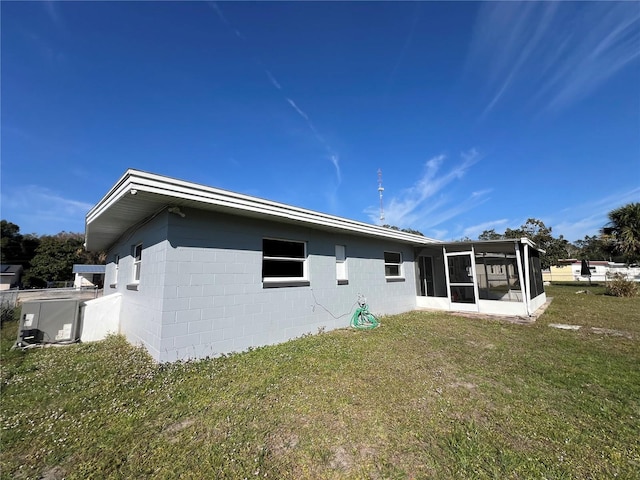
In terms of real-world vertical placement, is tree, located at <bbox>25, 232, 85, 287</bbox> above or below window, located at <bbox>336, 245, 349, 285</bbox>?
above

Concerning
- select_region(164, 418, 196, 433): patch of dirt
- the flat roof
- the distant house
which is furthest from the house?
the distant house

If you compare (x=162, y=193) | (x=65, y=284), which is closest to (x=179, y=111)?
(x=162, y=193)

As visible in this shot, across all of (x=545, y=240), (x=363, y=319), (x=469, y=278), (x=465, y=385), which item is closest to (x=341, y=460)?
(x=465, y=385)

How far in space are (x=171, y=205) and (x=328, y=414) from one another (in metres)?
4.15

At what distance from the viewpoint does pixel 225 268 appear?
525 centimetres

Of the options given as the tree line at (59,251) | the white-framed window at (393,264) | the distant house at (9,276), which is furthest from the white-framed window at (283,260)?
the distant house at (9,276)

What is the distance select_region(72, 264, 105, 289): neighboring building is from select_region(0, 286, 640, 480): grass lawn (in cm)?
3155

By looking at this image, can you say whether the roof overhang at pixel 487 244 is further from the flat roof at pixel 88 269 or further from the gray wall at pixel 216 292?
the flat roof at pixel 88 269

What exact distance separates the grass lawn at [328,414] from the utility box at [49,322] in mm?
912

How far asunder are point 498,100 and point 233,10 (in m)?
9.11

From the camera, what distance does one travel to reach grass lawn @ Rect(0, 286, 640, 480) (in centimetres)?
223

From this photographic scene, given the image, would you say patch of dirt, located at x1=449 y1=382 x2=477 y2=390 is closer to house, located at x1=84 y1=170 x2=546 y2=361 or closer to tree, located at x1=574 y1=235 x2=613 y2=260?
house, located at x1=84 y1=170 x2=546 y2=361

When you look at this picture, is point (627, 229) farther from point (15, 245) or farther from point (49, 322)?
point (15, 245)

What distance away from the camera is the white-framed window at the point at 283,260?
240 inches
